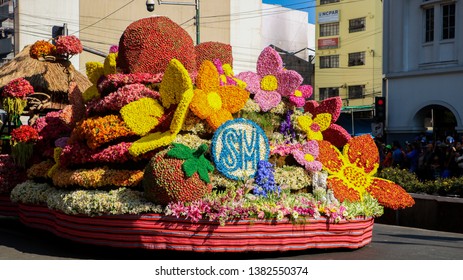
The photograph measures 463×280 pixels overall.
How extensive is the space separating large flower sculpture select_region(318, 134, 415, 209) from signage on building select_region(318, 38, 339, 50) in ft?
144

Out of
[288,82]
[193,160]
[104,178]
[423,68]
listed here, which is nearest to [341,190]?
[288,82]

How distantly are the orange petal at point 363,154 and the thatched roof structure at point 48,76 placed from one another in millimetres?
6746

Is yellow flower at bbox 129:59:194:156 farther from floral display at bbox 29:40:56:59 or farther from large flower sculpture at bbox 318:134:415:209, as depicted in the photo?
floral display at bbox 29:40:56:59

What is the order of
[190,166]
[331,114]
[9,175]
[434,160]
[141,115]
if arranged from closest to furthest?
[190,166]
[141,115]
[331,114]
[9,175]
[434,160]

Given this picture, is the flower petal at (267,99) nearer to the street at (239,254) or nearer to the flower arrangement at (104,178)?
the flower arrangement at (104,178)

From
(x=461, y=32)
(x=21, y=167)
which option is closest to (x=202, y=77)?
(x=21, y=167)

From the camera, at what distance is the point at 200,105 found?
367 inches

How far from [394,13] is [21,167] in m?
20.0

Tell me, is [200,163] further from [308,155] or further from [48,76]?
[48,76]

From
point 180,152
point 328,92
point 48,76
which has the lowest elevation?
point 180,152

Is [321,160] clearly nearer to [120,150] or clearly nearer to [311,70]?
[120,150]

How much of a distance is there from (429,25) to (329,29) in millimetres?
27240

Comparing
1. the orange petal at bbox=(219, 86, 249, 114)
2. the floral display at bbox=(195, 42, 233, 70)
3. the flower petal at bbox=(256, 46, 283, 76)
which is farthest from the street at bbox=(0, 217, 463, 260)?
the floral display at bbox=(195, 42, 233, 70)

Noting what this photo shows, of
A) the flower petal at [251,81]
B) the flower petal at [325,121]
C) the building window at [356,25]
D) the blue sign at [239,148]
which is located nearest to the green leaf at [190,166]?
the blue sign at [239,148]
